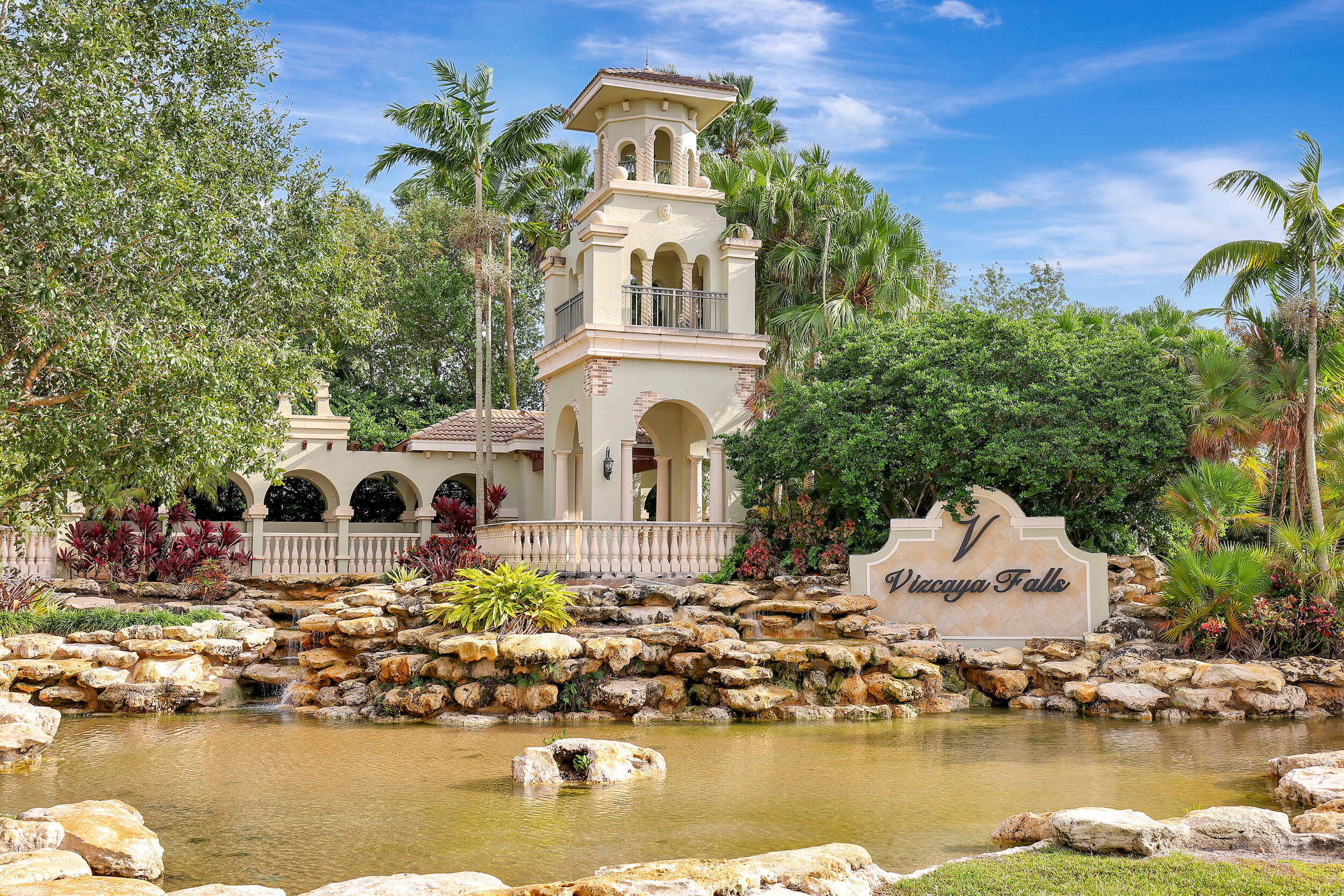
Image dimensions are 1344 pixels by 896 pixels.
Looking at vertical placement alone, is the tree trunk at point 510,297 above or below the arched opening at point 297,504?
above

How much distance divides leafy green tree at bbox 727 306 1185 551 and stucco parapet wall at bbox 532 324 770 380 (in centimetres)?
257

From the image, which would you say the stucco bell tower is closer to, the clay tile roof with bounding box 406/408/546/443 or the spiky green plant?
the clay tile roof with bounding box 406/408/546/443

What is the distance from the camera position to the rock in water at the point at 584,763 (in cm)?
1011

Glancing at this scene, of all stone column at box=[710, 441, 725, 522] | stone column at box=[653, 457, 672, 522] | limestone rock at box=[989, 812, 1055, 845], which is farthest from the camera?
stone column at box=[653, 457, 672, 522]

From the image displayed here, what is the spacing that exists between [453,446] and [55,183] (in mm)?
18174

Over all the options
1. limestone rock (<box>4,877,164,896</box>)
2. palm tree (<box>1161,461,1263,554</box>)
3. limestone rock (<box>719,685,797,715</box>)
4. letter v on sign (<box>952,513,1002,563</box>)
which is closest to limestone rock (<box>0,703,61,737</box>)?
limestone rock (<box>4,877,164,896</box>)

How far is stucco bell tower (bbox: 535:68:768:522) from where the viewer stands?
2125cm

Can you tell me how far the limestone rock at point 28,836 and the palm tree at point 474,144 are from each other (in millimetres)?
18103

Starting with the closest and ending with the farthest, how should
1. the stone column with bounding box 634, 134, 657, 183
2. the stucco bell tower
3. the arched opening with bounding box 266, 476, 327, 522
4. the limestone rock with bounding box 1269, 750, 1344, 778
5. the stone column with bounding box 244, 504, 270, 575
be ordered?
the limestone rock with bounding box 1269, 750, 1344, 778 → the stucco bell tower → the stone column with bounding box 634, 134, 657, 183 → the stone column with bounding box 244, 504, 270, 575 → the arched opening with bounding box 266, 476, 327, 522

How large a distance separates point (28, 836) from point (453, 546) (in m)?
16.1

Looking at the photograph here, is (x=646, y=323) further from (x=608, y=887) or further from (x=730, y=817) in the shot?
(x=608, y=887)

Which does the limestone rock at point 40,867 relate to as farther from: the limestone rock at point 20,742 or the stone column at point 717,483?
the stone column at point 717,483

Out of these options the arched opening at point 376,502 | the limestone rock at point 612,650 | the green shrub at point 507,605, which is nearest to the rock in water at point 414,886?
the limestone rock at point 612,650

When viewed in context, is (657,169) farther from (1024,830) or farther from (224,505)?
(1024,830)
